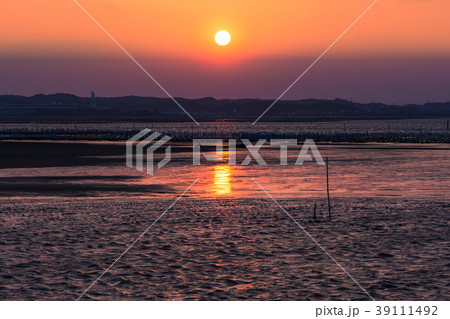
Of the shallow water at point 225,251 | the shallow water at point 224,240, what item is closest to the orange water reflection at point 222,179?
the shallow water at point 224,240

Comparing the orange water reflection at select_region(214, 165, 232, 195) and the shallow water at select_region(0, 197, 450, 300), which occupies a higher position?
the orange water reflection at select_region(214, 165, 232, 195)

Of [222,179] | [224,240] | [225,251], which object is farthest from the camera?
[222,179]

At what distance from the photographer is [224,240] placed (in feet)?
62.1

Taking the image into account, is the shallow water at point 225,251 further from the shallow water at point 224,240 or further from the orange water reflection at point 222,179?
the orange water reflection at point 222,179

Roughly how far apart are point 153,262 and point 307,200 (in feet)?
41.2

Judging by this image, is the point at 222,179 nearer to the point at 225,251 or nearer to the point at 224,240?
the point at 224,240

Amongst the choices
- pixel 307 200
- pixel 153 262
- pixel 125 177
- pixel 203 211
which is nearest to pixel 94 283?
pixel 153 262

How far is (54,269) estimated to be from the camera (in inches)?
604

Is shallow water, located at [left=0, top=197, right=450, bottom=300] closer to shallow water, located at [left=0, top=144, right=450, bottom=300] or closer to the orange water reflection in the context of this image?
shallow water, located at [left=0, top=144, right=450, bottom=300]

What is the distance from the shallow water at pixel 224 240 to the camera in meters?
13.8

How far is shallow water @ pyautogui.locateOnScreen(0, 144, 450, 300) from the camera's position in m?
13.8

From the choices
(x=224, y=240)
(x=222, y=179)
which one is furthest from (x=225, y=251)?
(x=222, y=179)

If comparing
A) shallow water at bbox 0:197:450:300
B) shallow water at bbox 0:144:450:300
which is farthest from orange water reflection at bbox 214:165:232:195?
shallow water at bbox 0:197:450:300
